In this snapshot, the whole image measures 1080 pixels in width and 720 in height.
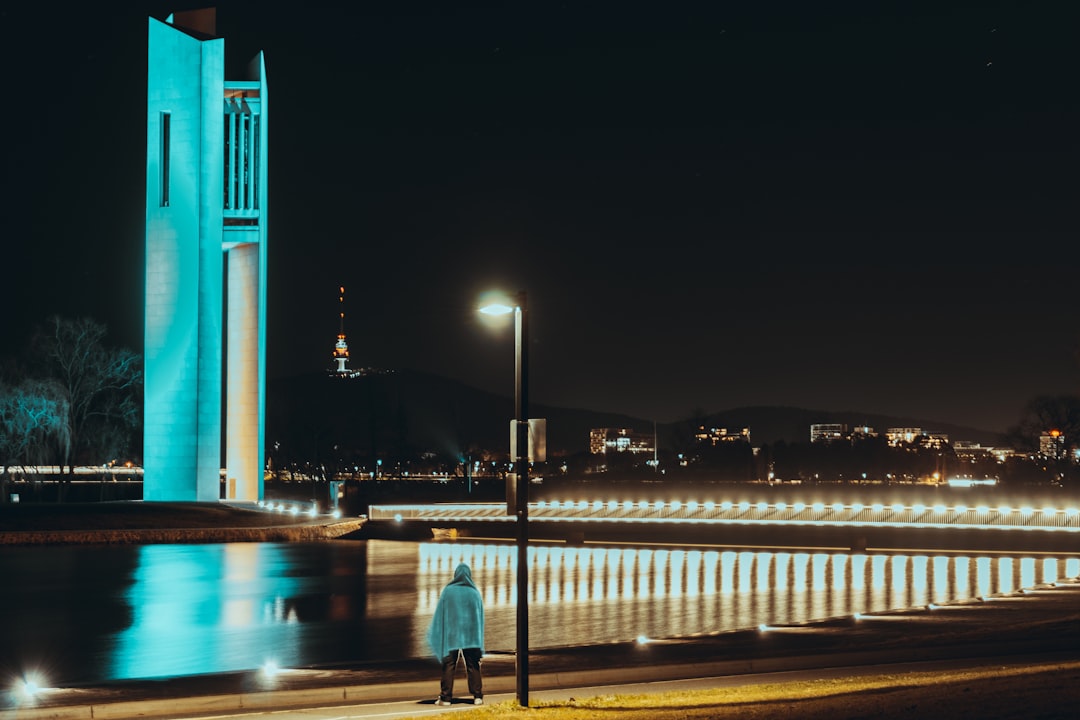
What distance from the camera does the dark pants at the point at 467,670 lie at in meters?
12.5

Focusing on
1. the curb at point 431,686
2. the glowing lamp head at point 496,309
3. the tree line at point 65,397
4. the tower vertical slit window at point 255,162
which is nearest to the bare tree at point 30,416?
the tree line at point 65,397

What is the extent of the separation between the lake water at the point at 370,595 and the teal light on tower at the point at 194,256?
16.3 m

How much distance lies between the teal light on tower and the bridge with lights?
33.6 ft

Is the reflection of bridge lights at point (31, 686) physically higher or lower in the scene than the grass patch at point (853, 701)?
lower

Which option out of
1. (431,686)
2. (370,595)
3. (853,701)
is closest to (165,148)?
(370,595)

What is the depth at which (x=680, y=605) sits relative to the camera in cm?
2323

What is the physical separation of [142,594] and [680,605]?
11.0 m

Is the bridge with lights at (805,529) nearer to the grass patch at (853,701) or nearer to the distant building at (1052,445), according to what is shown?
the grass patch at (853,701)

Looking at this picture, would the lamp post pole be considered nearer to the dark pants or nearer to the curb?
the dark pants

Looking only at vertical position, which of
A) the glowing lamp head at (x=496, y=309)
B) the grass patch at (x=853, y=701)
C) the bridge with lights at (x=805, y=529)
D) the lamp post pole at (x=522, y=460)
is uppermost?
the glowing lamp head at (x=496, y=309)

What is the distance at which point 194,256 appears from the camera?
58281 mm

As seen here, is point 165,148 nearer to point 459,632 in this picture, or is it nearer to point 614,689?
point 614,689

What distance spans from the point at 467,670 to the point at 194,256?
1927 inches

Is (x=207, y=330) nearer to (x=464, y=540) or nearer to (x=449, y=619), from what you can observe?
(x=464, y=540)
